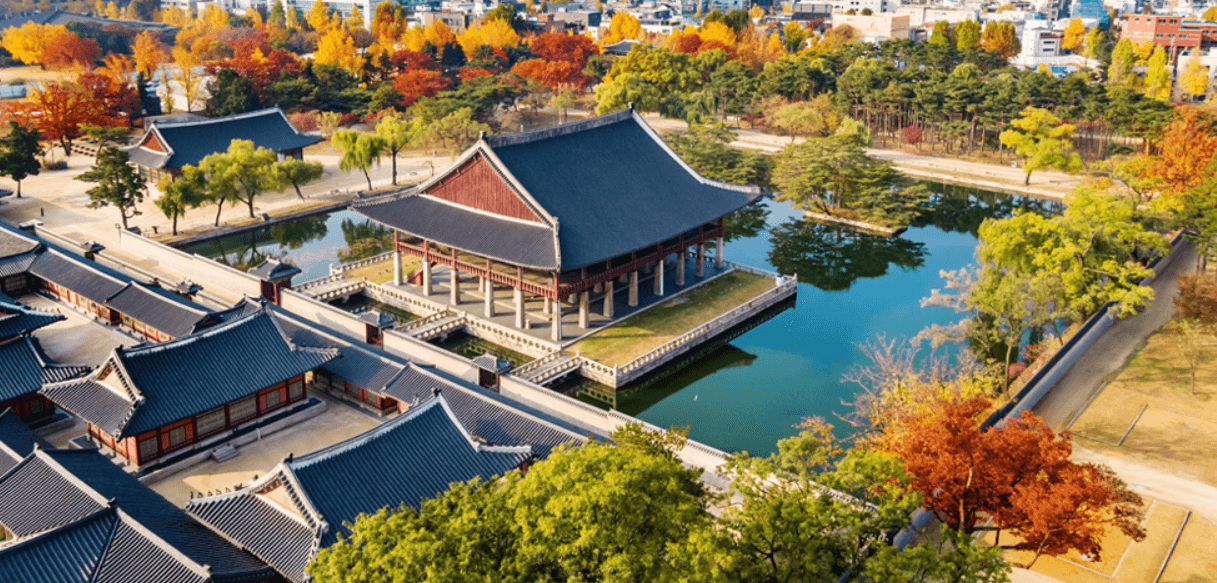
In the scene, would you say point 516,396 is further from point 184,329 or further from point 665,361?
point 184,329

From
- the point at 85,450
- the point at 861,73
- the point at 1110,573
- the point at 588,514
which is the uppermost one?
the point at 861,73

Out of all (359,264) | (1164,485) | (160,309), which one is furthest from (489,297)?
(1164,485)

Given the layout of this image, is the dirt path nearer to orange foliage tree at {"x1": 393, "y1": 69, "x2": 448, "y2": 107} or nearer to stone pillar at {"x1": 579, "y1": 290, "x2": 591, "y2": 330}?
stone pillar at {"x1": 579, "y1": 290, "x2": 591, "y2": 330}

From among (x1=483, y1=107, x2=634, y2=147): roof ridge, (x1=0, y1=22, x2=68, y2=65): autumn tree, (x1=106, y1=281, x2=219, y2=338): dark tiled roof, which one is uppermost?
(x1=0, y1=22, x2=68, y2=65): autumn tree

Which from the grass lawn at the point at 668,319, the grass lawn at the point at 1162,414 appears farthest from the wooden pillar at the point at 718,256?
the grass lawn at the point at 1162,414

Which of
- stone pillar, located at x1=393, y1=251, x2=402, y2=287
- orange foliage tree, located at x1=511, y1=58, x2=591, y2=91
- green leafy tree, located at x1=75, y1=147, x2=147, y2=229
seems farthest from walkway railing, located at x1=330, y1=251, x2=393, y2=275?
orange foliage tree, located at x1=511, y1=58, x2=591, y2=91

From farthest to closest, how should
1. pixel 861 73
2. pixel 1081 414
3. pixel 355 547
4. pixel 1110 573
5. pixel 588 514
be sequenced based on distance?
pixel 861 73 → pixel 1081 414 → pixel 1110 573 → pixel 355 547 → pixel 588 514

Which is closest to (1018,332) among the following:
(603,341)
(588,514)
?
(603,341)

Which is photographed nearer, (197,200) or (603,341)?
(603,341)
